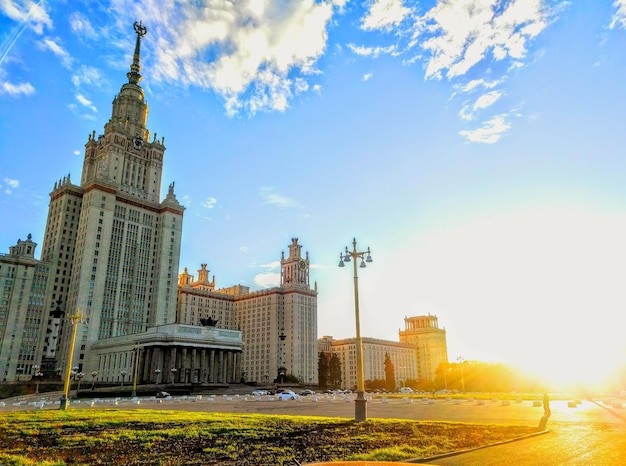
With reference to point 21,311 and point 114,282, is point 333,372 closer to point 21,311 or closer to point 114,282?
point 114,282

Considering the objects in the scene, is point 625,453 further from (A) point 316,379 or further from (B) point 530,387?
(A) point 316,379

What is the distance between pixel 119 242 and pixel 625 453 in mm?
122987

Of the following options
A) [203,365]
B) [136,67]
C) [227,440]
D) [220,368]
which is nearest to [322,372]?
[220,368]

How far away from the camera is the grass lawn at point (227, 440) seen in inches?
531

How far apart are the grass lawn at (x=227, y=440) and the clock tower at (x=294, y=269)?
512 ft

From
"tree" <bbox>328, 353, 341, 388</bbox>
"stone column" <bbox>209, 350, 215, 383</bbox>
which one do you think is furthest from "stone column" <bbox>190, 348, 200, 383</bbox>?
"tree" <bbox>328, 353, 341, 388</bbox>

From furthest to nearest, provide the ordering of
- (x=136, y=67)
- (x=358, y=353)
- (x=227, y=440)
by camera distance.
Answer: (x=136, y=67), (x=358, y=353), (x=227, y=440)

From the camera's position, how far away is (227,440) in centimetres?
1706

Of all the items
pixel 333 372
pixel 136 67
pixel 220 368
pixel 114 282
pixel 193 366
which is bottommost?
pixel 333 372

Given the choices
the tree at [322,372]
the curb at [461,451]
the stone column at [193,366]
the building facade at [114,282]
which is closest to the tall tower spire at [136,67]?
the building facade at [114,282]

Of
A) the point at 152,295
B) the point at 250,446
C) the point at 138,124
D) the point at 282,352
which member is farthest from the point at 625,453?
the point at 282,352

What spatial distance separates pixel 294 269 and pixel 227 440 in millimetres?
165408

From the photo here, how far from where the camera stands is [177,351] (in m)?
105

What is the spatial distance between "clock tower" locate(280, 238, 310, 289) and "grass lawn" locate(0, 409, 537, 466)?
512ft
